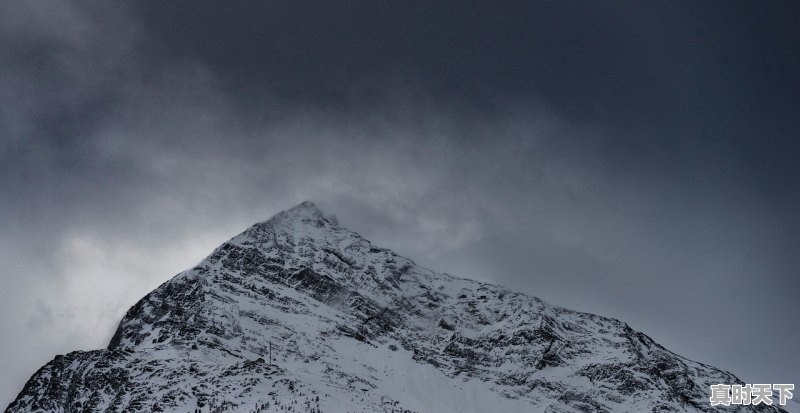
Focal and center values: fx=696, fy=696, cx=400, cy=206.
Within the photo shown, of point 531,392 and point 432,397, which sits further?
point 531,392

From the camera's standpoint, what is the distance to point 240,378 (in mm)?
101000

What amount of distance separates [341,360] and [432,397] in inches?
917

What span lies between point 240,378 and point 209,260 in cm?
9770

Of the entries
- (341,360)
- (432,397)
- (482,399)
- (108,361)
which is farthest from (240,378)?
(482,399)

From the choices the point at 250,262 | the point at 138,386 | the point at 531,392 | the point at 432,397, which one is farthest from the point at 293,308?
the point at 138,386

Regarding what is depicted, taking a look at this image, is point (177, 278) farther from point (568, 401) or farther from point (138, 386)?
point (568, 401)

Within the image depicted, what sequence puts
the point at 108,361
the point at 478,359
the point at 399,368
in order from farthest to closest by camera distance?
the point at 478,359 < the point at 399,368 < the point at 108,361

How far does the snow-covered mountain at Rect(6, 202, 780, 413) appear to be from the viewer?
4060 inches

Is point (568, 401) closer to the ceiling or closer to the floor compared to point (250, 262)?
closer to the floor

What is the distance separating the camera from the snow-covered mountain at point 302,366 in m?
103

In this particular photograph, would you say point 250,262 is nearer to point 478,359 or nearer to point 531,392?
point 478,359

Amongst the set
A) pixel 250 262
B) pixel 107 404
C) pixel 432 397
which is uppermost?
pixel 250 262

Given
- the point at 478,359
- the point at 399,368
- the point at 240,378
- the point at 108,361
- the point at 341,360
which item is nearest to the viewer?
the point at 240,378

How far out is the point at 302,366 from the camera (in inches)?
5782
